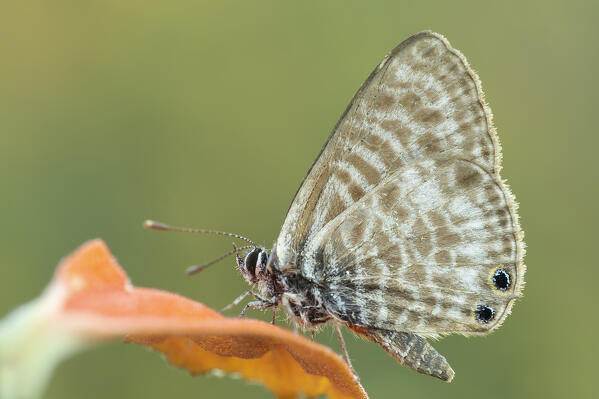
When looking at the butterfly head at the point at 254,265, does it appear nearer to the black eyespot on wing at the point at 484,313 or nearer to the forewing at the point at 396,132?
the forewing at the point at 396,132

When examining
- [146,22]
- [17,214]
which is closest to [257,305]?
[17,214]

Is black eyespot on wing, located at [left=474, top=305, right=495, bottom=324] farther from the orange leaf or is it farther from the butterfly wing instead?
the orange leaf

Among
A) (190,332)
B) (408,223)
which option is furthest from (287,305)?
(190,332)

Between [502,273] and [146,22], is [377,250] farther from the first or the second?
[146,22]

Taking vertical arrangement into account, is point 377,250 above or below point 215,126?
below

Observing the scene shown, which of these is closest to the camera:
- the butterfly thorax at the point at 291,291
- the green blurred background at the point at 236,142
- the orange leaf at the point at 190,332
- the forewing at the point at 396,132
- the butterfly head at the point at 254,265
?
the orange leaf at the point at 190,332

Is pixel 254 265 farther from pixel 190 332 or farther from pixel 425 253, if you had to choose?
pixel 190 332

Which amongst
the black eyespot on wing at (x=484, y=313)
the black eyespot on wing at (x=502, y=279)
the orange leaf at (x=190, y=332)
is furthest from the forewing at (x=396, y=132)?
the orange leaf at (x=190, y=332)
